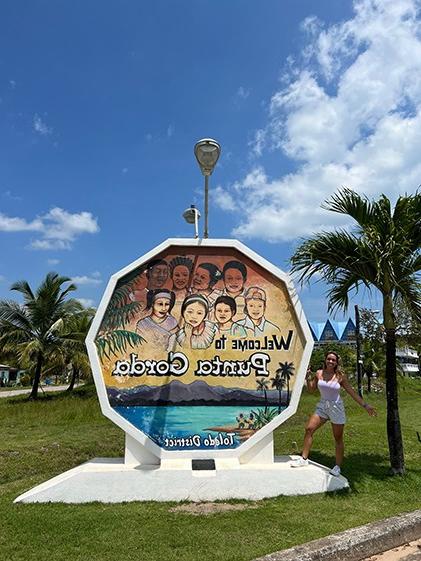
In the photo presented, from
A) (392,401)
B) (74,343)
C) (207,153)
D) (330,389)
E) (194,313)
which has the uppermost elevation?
(207,153)

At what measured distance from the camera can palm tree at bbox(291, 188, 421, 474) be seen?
710 centimetres

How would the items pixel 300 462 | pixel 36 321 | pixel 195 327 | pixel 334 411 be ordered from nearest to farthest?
pixel 300 462 < pixel 334 411 < pixel 195 327 < pixel 36 321

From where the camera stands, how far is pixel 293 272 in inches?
296

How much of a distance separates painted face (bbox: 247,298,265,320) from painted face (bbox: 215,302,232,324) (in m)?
0.31

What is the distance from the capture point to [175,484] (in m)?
6.11

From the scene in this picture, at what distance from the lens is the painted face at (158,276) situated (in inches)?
282

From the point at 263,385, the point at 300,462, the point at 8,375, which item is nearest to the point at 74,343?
the point at 263,385

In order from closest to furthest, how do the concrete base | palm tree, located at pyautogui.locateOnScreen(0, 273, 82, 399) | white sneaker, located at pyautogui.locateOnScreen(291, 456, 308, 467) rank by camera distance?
the concrete base < white sneaker, located at pyautogui.locateOnScreen(291, 456, 308, 467) < palm tree, located at pyautogui.locateOnScreen(0, 273, 82, 399)

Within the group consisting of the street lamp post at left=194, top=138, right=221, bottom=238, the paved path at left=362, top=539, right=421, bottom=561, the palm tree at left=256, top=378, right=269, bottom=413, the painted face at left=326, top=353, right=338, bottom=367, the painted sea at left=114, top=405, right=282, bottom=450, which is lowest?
the paved path at left=362, top=539, right=421, bottom=561

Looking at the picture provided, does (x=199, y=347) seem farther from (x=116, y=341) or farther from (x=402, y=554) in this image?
(x=402, y=554)

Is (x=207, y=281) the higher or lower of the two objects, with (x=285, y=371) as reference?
higher

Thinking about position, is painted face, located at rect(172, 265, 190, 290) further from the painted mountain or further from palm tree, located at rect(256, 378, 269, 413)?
palm tree, located at rect(256, 378, 269, 413)

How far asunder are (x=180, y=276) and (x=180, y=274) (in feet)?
0.10

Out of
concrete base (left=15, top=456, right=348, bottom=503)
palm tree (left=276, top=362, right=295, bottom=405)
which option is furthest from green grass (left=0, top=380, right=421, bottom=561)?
palm tree (left=276, top=362, right=295, bottom=405)
